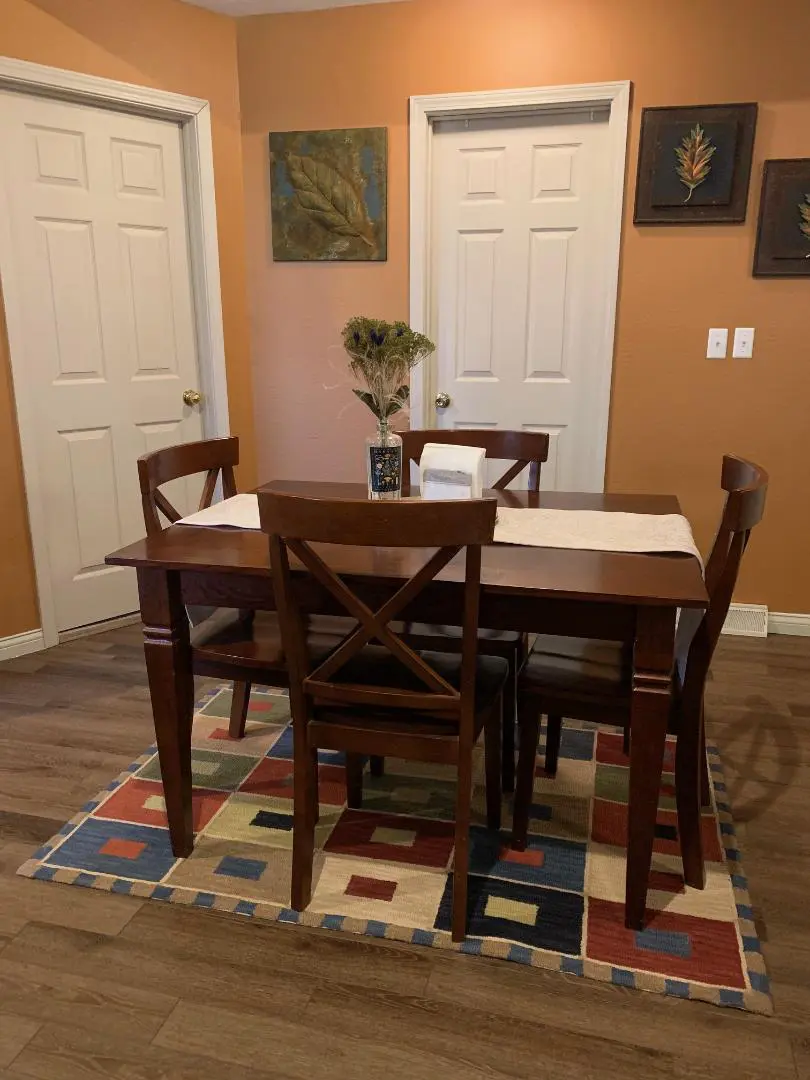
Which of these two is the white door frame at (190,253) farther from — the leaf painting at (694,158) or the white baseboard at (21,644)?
the leaf painting at (694,158)

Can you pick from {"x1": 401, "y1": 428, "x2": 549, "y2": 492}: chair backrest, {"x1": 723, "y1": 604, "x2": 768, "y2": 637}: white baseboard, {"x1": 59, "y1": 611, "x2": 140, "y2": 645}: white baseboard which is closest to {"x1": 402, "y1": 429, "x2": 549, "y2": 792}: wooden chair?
{"x1": 401, "y1": 428, "x2": 549, "y2": 492}: chair backrest

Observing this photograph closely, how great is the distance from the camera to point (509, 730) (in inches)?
87.0

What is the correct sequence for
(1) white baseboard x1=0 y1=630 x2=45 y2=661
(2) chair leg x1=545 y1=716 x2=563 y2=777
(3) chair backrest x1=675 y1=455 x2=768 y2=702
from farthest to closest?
(1) white baseboard x1=0 y1=630 x2=45 y2=661
(2) chair leg x1=545 y1=716 x2=563 y2=777
(3) chair backrest x1=675 y1=455 x2=768 y2=702

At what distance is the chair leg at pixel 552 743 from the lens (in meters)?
2.28

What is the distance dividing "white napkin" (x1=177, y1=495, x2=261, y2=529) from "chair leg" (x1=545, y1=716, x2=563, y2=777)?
98cm

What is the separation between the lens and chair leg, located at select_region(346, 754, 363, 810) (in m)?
2.09

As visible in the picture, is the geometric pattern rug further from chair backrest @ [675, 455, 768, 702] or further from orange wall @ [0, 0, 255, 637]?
orange wall @ [0, 0, 255, 637]

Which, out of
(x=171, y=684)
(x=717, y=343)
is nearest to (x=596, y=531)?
(x=171, y=684)

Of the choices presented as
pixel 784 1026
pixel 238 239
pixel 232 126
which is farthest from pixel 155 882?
pixel 232 126

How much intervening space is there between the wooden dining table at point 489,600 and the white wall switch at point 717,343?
171 cm

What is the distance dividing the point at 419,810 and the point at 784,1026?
0.94m

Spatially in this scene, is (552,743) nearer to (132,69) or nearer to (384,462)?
(384,462)

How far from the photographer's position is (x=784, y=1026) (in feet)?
4.94

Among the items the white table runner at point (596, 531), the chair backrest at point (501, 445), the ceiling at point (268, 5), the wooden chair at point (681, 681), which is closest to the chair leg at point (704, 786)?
the wooden chair at point (681, 681)
